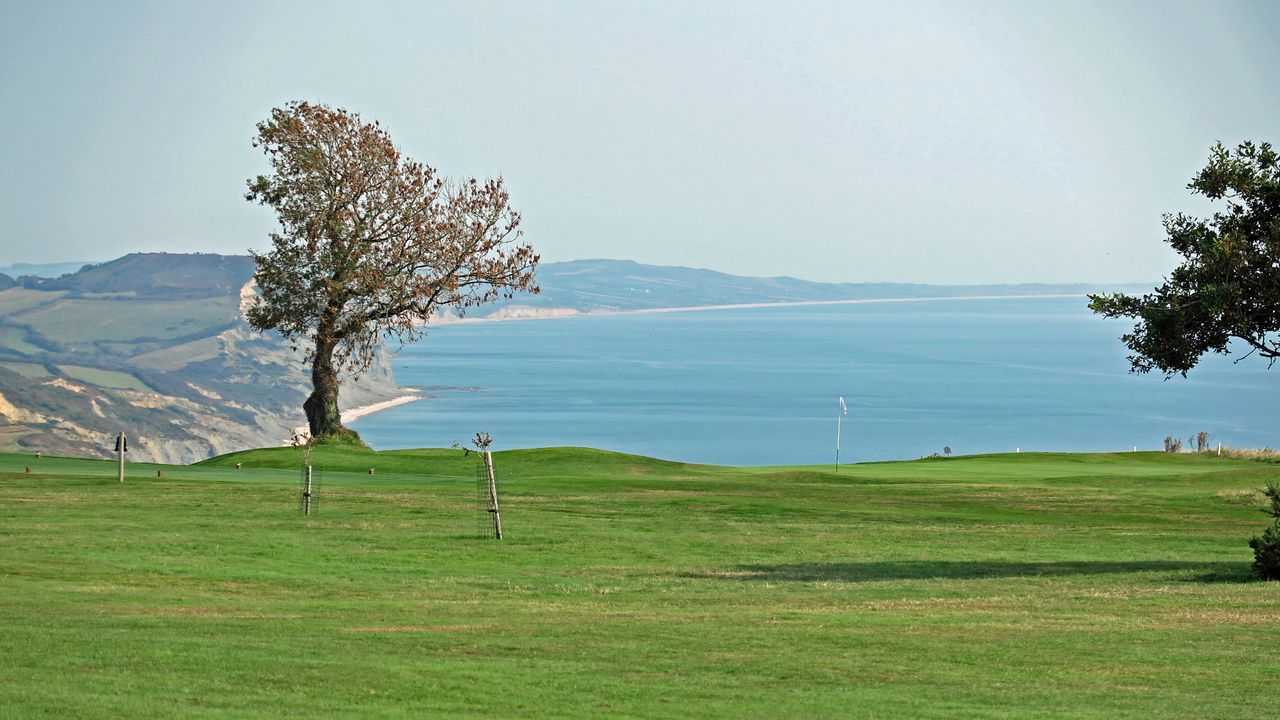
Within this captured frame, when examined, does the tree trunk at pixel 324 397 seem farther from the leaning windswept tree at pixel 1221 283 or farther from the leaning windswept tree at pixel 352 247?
the leaning windswept tree at pixel 1221 283

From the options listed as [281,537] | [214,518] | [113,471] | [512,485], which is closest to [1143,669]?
[281,537]

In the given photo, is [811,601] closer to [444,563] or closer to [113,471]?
[444,563]

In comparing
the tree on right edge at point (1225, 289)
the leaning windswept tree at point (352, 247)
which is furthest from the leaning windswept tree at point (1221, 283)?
the leaning windswept tree at point (352, 247)

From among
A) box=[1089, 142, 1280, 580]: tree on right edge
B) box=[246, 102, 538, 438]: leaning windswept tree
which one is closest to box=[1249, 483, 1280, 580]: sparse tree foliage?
box=[1089, 142, 1280, 580]: tree on right edge

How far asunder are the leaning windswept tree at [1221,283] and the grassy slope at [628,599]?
3428mm

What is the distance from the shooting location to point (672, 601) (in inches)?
720

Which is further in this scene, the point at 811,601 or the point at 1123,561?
the point at 1123,561

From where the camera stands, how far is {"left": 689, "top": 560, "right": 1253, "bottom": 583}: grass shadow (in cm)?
2108

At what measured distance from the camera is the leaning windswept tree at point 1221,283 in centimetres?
2042

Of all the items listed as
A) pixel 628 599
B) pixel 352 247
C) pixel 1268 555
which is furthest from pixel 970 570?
pixel 352 247

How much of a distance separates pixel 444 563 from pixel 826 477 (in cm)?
1783

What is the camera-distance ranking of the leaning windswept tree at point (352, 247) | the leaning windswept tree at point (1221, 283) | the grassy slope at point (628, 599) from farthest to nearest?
the leaning windswept tree at point (352, 247) → the leaning windswept tree at point (1221, 283) → the grassy slope at point (628, 599)

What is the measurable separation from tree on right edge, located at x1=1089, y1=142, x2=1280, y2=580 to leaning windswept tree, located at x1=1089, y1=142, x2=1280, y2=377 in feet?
0.05

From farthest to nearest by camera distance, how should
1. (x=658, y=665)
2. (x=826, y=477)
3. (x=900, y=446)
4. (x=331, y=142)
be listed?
(x=900, y=446) → (x=331, y=142) → (x=826, y=477) → (x=658, y=665)
